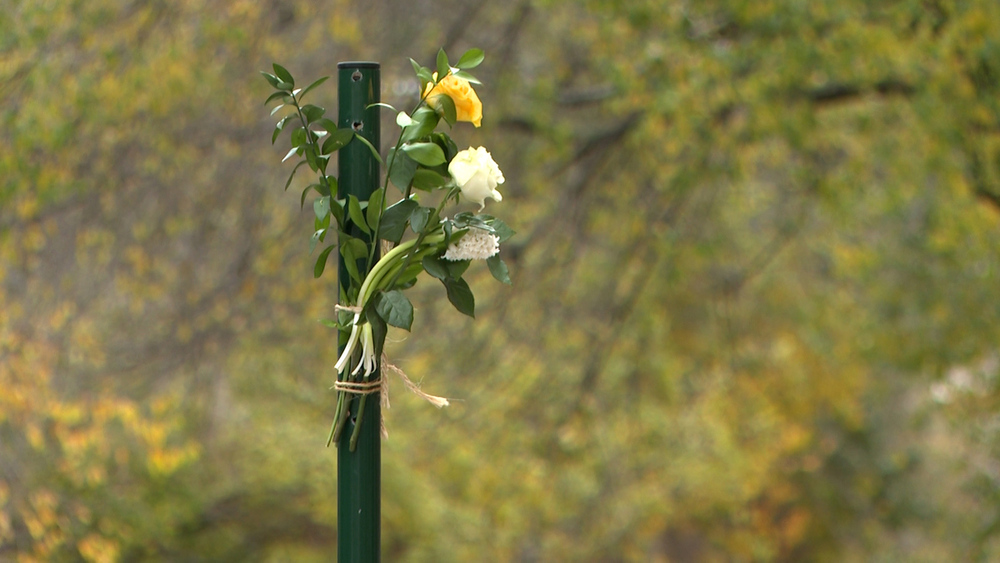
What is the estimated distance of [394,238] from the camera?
1.52 meters

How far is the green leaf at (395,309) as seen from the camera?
4.78ft

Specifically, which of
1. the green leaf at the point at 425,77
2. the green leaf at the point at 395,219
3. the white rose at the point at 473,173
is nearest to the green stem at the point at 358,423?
the green leaf at the point at 395,219

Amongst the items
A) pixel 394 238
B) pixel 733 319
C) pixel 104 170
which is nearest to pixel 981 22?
pixel 394 238

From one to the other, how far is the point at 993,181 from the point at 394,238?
3.18 meters

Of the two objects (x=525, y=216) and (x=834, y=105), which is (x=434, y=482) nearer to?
(x=525, y=216)

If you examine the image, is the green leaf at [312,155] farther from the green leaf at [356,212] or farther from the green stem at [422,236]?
the green stem at [422,236]

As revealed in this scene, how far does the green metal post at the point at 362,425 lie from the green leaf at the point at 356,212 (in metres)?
0.03

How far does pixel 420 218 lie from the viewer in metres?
1.48

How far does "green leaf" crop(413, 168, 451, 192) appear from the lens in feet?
4.96

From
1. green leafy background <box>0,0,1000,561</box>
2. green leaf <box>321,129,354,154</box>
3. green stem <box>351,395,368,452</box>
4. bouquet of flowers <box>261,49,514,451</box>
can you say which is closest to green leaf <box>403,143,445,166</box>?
bouquet of flowers <box>261,49,514,451</box>

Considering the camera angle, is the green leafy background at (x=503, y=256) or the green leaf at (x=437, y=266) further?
the green leafy background at (x=503, y=256)

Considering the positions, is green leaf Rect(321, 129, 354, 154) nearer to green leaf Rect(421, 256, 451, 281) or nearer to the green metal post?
the green metal post

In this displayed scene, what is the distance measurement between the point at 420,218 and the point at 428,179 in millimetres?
69

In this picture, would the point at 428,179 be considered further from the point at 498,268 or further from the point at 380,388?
the point at 380,388
